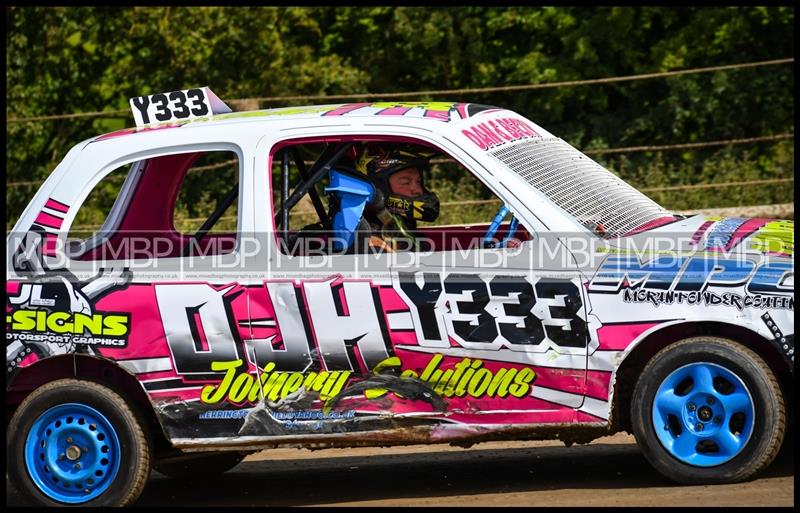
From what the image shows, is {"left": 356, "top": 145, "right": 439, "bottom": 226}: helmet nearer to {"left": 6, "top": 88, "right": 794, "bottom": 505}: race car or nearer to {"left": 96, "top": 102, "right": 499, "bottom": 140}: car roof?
{"left": 6, "top": 88, "right": 794, "bottom": 505}: race car

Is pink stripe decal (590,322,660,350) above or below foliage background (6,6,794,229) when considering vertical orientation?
below

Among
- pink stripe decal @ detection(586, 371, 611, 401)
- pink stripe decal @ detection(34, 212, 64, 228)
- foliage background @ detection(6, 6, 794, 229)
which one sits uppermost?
foliage background @ detection(6, 6, 794, 229)

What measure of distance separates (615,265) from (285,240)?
1.55 m

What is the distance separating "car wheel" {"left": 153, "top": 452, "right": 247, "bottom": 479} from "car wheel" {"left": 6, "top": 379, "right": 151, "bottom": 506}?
1.05 metres

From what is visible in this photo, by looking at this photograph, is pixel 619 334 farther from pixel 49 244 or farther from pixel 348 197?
pixel 49 244

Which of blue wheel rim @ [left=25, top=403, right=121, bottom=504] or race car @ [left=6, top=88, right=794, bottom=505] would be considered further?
blue wheel rim @ [left=25, top=403, right=121, bottom=504]

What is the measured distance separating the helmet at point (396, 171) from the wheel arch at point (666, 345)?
1.31m

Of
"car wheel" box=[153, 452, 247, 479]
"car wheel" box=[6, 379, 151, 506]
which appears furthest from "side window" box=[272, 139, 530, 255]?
"car wheel" box=[153, 452, 247, 479]

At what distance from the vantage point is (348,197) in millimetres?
6746

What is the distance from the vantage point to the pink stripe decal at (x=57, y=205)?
680cm

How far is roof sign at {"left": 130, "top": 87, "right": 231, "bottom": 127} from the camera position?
7.19 metres

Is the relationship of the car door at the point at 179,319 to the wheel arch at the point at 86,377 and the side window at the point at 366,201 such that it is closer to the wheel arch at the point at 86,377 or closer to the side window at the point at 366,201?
the wheel arch at the point at 86,377

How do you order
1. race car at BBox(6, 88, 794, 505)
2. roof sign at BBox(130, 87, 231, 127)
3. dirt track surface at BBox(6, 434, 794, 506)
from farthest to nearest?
roof sign at BBox(130, 87, 231, 127) → dirt track surface at BBox(6, 434, 794, 506) → race car at BBox(6, 88, 794, 505)

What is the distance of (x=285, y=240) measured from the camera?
6.55m
